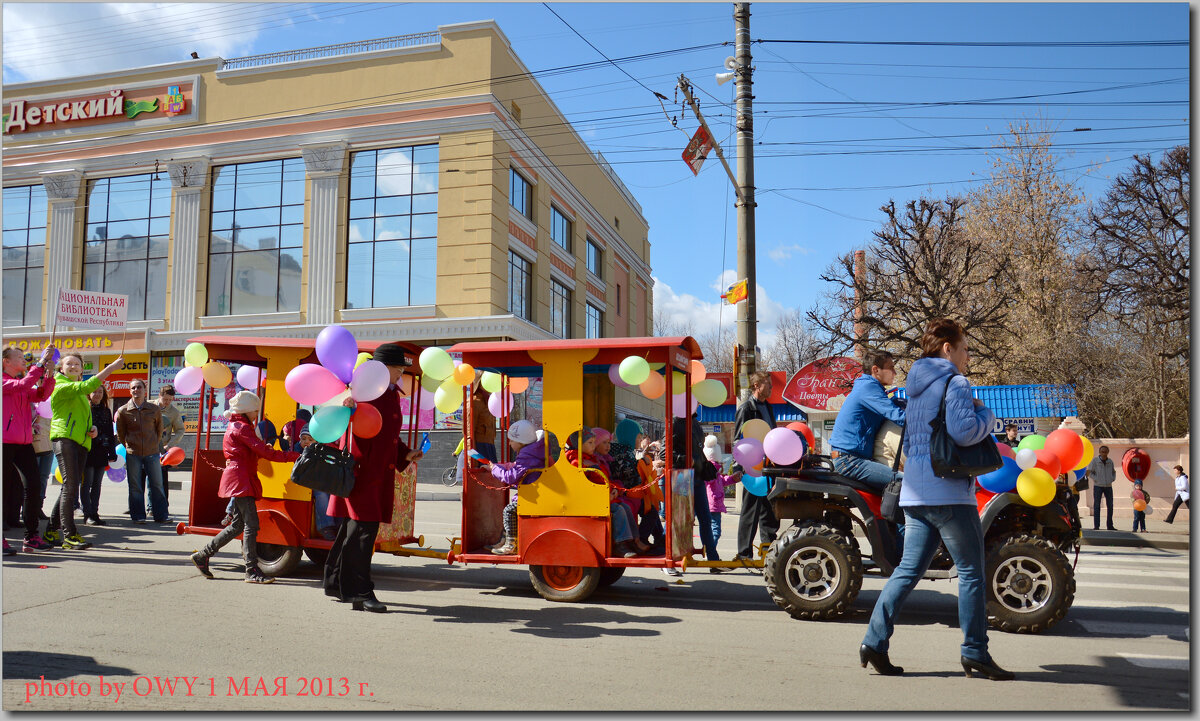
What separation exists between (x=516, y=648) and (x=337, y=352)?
2.59 m

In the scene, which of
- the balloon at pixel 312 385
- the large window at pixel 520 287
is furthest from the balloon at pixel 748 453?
the large window at pixel 520 287

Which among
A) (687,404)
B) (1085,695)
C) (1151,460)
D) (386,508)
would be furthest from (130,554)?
(1151,460)

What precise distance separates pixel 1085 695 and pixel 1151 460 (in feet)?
52.3

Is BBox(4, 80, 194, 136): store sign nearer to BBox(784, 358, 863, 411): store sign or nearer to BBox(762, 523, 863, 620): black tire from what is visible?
BBox(784, 358, 863, 411): store sign

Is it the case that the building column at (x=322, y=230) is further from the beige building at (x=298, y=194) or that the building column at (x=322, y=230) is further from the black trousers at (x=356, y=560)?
the black trousers at (x=356, y=560)

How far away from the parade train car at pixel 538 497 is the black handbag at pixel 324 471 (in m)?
1.35

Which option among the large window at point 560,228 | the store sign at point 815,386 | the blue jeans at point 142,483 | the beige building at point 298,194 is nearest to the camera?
the blue jeans at point 142,483

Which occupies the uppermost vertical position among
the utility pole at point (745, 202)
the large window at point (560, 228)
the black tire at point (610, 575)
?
the large window at point (560, 228)

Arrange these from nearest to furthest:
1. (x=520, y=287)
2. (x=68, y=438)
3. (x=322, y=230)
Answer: (x=68, y=438), (x=322, y=230), (x=520, y=287)

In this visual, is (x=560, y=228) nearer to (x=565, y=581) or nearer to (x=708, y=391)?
(x=708, y=391)

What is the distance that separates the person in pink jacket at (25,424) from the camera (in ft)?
26.1

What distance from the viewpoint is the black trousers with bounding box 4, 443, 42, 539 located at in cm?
822

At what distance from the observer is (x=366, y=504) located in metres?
6.40

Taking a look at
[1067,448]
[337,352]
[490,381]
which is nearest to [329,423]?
[337,352]
